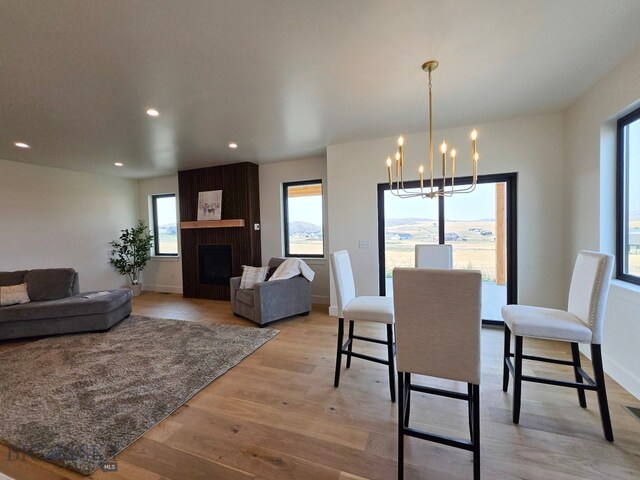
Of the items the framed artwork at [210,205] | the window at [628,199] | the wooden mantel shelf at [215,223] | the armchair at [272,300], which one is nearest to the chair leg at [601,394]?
the window at [628,199]

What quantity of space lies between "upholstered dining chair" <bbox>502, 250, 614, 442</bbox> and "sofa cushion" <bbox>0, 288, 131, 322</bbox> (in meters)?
4.49

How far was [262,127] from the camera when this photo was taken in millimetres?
3203

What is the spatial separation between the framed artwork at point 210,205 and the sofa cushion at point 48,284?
2187mm

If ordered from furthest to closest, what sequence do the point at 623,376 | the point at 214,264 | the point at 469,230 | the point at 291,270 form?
1. the point at 214,264
2. the point at 291,270
3. the point at 469,230
4. the point at 623,376

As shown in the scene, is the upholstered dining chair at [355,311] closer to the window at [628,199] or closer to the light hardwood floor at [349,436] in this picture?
the light hardwood floor at [349,436]

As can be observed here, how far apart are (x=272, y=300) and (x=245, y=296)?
451 millimetres

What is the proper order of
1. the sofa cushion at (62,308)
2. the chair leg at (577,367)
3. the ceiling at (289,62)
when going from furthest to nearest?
the sofa cushion at (62,308) → the chair leg at (577,367) → the ceiling at (289,62)

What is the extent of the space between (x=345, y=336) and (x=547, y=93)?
3315 millimetres

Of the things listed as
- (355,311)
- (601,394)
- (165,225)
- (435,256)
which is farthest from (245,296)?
(165,225)

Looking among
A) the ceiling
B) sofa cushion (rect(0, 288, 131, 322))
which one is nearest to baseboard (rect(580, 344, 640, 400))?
the ceiling

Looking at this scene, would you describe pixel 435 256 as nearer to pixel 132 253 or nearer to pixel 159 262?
pixel 159 262

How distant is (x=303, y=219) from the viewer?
16.4 feet

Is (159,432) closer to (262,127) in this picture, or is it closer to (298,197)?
(262,127)

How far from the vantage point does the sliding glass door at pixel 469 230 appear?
329 centimetres
